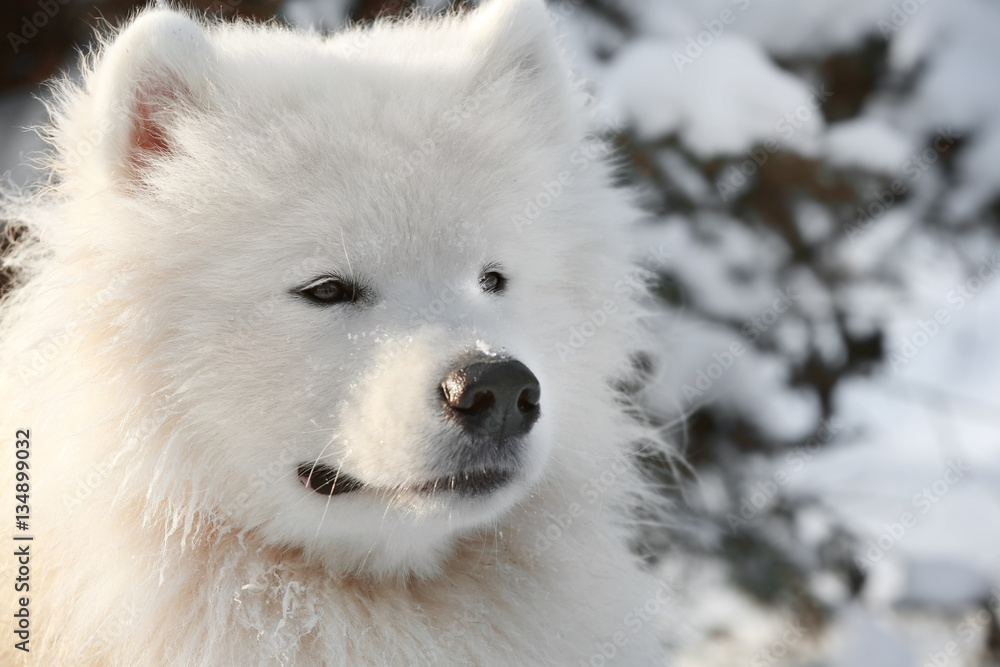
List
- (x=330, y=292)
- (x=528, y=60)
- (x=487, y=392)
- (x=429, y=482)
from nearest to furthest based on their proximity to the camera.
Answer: (x=487, y=392), (x=429, y=482), (x=330, y=292), (x=528, y=60)

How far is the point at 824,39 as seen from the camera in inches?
167

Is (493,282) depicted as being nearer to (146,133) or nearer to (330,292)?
(330,292)

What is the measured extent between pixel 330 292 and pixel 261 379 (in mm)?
301

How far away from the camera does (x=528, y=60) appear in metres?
2.86

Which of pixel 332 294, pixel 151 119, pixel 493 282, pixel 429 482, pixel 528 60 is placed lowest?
pixel 429 482

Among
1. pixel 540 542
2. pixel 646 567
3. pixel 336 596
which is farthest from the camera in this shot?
pixel 646 567

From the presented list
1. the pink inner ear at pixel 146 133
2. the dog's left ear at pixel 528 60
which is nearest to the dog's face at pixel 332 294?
the pink inner ear at pixel 146 133

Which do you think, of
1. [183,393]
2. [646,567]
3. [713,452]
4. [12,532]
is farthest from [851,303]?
[12,532]

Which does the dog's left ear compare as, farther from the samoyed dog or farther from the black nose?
the black nose

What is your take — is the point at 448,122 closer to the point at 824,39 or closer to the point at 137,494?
the point at 137,494

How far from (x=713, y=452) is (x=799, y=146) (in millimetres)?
1800

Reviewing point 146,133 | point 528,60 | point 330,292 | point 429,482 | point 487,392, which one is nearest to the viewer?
point 487,392

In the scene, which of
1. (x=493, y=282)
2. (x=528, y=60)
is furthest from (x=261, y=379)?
(x=528, y=60)

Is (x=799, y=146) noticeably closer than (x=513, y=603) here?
No
